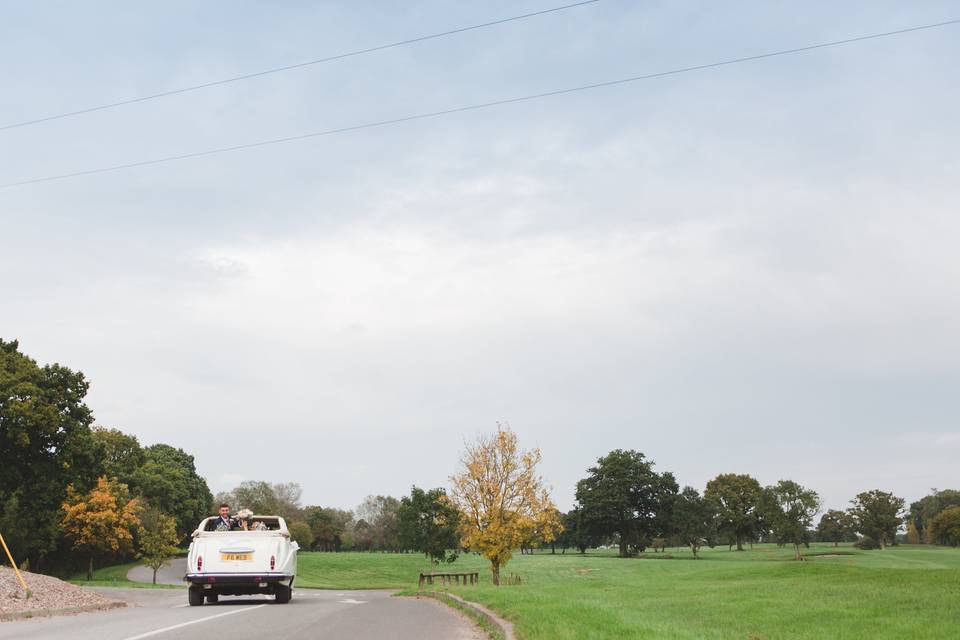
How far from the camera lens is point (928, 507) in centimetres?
15488

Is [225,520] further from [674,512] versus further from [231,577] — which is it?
[674,512]

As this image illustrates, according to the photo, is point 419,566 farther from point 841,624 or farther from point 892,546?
point 841,624

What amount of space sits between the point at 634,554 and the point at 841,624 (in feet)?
304

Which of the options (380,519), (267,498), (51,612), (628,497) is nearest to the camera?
(51,612)

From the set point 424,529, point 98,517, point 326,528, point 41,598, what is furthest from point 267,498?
point 41,598

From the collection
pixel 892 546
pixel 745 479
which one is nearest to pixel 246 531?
pixel 745 479

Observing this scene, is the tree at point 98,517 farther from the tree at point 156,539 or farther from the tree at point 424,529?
the tree at point 424,529

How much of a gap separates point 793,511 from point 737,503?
21.4 m

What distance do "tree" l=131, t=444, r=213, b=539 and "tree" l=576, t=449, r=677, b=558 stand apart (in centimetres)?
4837

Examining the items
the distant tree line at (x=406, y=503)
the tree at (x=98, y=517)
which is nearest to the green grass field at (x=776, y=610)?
the distant tree line at (x=406, y=503)

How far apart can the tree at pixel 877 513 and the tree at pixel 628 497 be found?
2257 cm

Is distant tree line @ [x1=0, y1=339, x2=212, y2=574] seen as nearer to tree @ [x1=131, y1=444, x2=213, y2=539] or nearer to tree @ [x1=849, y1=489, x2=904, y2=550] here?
tree @ [x1=131, y1=444, x2=213, y2=539]

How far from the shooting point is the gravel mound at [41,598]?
16.2m

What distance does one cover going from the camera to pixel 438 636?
12.6 meters
